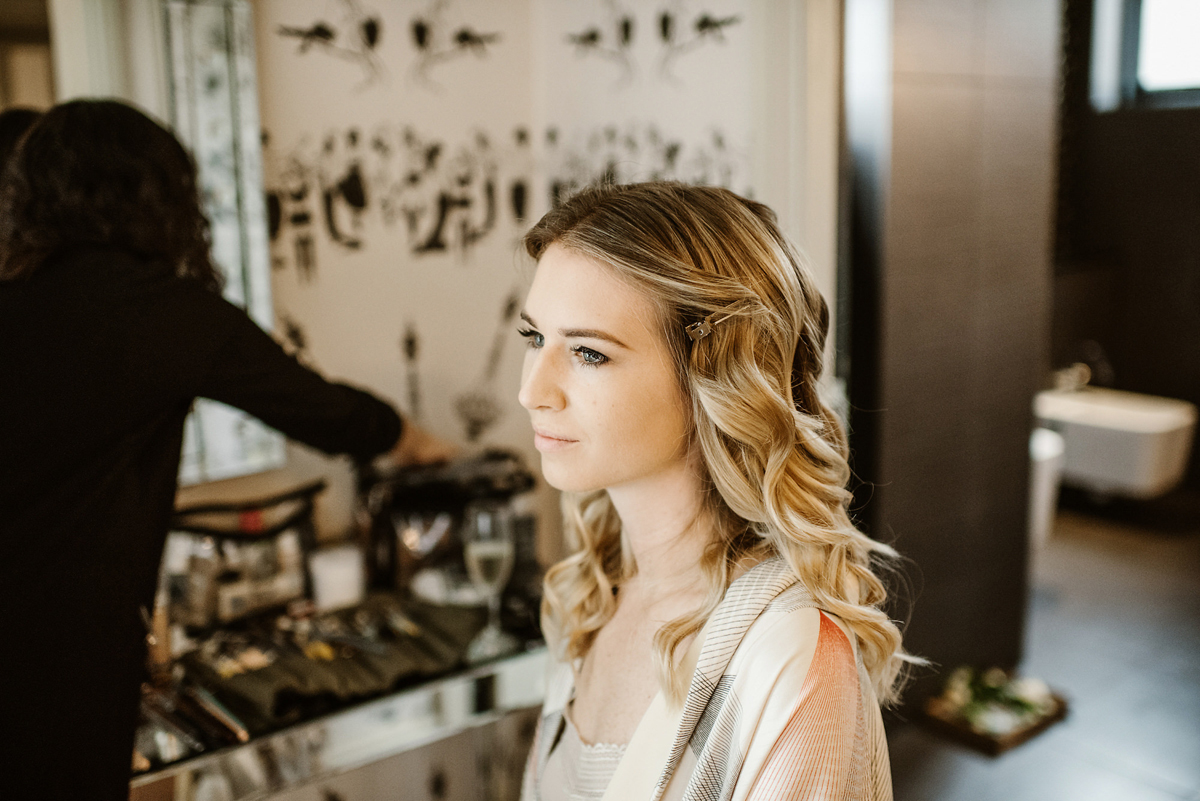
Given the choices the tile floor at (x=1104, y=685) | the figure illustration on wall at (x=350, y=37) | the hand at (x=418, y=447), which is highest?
the figure illustration on wall at (x=350, y=37)

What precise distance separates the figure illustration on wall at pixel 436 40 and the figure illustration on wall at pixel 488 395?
641 mm

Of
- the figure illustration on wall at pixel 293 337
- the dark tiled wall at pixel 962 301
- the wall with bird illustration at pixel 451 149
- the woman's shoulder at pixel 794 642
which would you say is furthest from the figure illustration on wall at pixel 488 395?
the woman's shoulder at pixel 794 642

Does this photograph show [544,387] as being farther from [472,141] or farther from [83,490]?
[472,141]

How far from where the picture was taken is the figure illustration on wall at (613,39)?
2643 millimetres

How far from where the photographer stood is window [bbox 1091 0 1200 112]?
5230mm

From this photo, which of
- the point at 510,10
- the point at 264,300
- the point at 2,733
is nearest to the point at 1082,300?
the point at 510,10

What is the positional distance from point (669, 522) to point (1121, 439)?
4429 millimetres

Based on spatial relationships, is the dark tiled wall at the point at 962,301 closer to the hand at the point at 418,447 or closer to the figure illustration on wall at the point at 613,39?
the figure illustration on wall at the point at 613,39

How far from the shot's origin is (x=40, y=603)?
57.6 inches

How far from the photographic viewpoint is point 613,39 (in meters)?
2.67

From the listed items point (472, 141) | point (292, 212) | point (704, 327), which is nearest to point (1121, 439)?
point (472, 141)

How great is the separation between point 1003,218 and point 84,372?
8.41 ft

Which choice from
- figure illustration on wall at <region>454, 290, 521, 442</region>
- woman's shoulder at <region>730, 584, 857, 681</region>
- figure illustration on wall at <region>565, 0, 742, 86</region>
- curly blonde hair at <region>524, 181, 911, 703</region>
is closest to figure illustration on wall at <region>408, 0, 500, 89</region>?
figure illustration on wall at <region>565, 0, 742, 86</region>

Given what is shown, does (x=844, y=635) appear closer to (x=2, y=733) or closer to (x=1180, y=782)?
(x=2, y=733)
